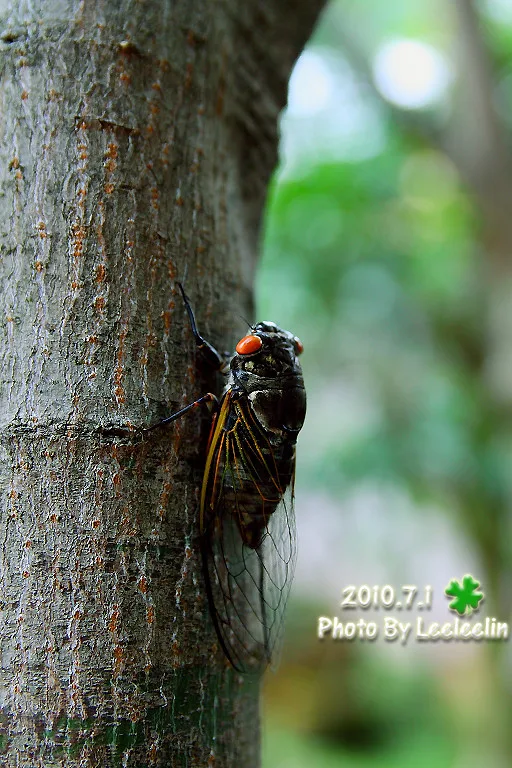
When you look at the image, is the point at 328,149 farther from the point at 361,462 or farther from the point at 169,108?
the point at 169,108

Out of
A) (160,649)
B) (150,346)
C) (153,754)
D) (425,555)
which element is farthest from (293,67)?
(425,555)

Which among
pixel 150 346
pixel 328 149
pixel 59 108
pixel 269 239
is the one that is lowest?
pixel 150 346

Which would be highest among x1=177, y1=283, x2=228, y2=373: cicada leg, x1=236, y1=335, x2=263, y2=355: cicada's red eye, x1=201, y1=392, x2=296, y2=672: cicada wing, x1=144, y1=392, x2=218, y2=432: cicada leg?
x1=236, y1=335, x2=263, y2=355: cicada's red eye

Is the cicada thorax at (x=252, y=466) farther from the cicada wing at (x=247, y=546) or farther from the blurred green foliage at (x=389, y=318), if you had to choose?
the blurred green foliage at (x=389, y=318)

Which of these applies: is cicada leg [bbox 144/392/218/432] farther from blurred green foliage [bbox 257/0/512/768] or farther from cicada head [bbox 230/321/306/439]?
blurred green foliage [bbox 257/0/512/768]

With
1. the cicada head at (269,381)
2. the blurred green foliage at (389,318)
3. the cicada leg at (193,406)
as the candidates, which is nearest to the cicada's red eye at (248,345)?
the cicada head at (269,381)

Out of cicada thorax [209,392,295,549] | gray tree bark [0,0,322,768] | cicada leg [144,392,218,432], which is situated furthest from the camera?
cicada thorax [209,392,295,549]

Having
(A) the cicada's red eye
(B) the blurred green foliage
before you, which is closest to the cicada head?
(A) the cicada's red eye

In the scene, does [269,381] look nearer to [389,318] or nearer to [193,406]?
[193,406]
